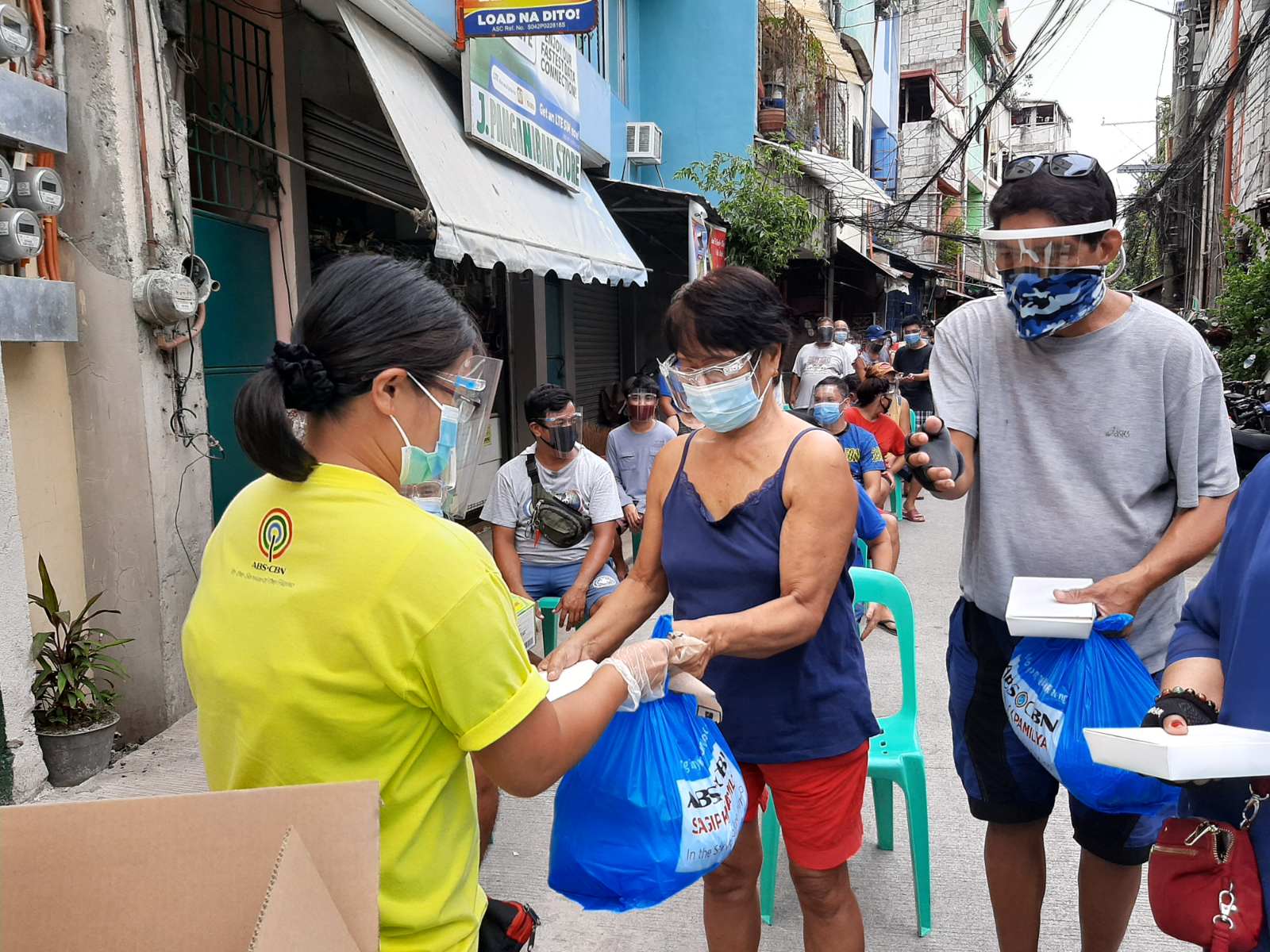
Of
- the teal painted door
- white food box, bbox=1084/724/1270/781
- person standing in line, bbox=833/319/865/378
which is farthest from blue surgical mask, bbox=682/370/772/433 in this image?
person standing in line, bbox=833/319/865/378

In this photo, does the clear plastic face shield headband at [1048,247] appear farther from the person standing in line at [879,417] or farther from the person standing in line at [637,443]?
the person standing in line at [879,417]

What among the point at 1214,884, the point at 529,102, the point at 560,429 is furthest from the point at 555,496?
the point at 529,102

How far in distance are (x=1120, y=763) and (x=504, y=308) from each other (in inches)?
327

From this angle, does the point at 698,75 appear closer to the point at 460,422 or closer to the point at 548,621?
the point at 548,621

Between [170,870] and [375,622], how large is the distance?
0.34 metres

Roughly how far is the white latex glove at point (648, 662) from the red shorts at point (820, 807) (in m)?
0.46

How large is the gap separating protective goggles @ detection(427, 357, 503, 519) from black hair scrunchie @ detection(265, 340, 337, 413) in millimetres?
152

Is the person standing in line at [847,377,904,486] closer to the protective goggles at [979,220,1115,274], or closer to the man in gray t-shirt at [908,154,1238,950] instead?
the man in gray t-shirt at [908,154,1238,950]

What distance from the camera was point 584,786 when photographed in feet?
5.89

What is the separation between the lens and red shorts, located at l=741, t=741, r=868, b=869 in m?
2.04

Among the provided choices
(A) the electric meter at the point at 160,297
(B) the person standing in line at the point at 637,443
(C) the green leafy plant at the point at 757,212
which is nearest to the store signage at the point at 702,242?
(C) the green leafy plant at the point at 757,212

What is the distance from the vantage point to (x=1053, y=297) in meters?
Answer: 1.99

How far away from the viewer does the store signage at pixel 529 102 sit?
20.6 ft

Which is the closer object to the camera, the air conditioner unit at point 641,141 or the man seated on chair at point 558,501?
the man seated on chair at point 558,501
